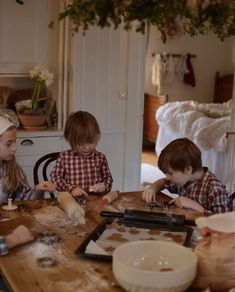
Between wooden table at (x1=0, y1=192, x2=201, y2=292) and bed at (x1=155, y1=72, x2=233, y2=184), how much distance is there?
2.96 meters

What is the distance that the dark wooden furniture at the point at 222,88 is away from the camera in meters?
7.64

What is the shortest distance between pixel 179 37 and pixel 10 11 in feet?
12.8

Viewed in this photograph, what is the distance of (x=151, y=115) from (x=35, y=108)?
11.3 feet

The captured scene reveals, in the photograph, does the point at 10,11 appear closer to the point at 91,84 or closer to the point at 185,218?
the point at 91,84

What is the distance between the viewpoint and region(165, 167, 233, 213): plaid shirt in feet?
8.02

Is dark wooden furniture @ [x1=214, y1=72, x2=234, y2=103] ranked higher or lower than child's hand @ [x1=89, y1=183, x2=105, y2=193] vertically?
higher

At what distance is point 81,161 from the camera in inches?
115

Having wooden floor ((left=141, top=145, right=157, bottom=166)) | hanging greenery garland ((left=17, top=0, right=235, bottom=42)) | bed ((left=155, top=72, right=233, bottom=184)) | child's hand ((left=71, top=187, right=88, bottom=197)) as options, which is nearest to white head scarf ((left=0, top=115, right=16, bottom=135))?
child's hand ((left=71, top=187, right=88, bottom=197))

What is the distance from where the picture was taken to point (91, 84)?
4137 mm

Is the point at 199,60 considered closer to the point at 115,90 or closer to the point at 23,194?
the point at 115,90

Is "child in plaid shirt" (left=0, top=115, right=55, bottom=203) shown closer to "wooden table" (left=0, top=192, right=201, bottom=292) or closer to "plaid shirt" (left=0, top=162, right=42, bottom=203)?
"plaid shirt" (left=0, top=162, right=42, bottom=203)

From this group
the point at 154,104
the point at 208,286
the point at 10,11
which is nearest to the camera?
the point at 208,286

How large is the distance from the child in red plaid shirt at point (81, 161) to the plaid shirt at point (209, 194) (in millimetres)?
452

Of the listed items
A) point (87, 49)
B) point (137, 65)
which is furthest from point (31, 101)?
point (137, 65)
